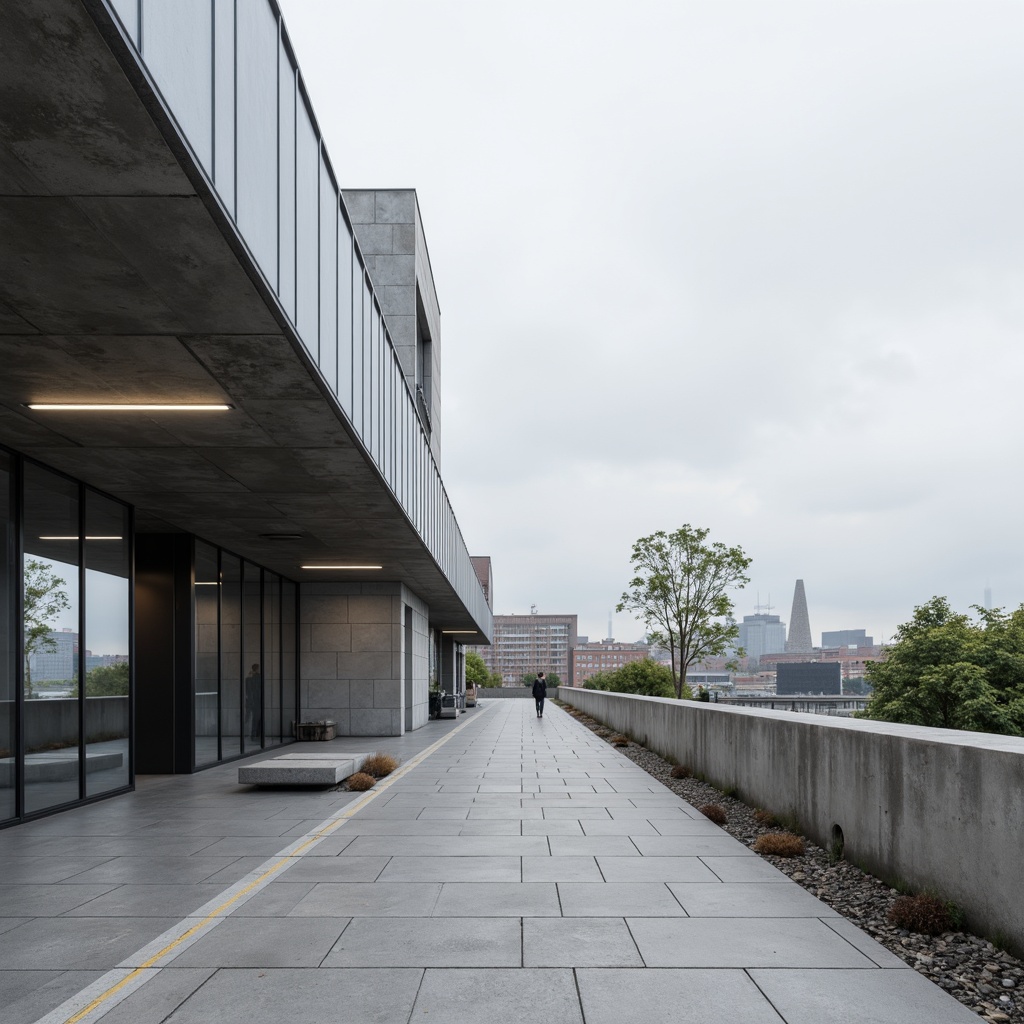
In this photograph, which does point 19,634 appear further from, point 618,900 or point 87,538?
point 618,900

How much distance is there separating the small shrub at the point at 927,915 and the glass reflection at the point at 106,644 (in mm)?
10640

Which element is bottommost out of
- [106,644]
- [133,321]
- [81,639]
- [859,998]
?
[859,998]

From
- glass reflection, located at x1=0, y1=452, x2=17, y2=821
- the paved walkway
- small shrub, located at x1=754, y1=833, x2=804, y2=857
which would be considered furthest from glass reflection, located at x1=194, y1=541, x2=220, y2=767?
small shrub, located at x1=754, y1=833, x2=804, y2=857

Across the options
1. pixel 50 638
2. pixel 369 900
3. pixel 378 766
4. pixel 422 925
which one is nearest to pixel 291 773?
pixel 378 766

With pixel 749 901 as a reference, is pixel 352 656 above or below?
above

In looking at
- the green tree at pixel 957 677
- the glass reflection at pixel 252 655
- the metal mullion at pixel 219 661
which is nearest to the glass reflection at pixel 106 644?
the metal mullion at pixel 219 661

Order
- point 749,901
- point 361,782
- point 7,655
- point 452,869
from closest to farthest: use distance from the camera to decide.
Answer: point 749,901 < point 452,869 < point 7,655 < point 361,782

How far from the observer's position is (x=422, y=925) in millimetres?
6785

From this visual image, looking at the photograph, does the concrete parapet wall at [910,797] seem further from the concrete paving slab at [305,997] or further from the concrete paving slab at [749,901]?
the concrete paving slab at [305,997]

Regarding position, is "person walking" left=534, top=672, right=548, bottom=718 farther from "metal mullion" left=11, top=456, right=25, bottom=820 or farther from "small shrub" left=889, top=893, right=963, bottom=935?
"small shrub" left=889, top=893, right=963, bottom=935

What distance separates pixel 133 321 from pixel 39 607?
19.9 ft

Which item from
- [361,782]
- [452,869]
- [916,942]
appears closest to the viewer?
[916,942]

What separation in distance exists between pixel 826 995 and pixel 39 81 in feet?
20.1

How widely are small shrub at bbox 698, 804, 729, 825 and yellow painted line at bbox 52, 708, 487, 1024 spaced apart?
14.0 feet
